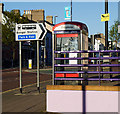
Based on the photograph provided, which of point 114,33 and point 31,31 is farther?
point 114,33

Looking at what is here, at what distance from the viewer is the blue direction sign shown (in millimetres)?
11195

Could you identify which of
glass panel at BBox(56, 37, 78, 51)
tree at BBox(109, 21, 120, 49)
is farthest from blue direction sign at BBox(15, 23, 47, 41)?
tree at BBox(109, 21, 120, 49)

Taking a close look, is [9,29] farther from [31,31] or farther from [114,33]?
[31,31]

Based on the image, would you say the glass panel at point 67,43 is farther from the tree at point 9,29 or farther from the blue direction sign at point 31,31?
the tree at point 9,29

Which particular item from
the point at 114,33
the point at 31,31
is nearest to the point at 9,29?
the point at 114,33

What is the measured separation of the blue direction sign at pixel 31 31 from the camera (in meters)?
11.2

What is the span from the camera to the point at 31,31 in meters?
11.3

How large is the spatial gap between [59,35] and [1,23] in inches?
1569

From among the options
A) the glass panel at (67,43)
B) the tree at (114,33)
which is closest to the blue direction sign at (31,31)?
the glass panel at (67,43)

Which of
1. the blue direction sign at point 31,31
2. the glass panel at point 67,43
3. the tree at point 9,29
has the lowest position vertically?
the glass panel at point 67,43

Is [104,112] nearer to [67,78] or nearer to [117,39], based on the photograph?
[67,78]

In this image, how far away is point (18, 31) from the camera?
11.5 meters

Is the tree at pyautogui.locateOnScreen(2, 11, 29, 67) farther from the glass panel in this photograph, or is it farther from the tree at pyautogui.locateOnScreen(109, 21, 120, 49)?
the glass panel

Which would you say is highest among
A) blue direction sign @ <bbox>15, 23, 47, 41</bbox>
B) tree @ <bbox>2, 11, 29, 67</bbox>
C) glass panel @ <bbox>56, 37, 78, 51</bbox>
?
tree @ <bbox>2, 11, 29, 67</bbox>
